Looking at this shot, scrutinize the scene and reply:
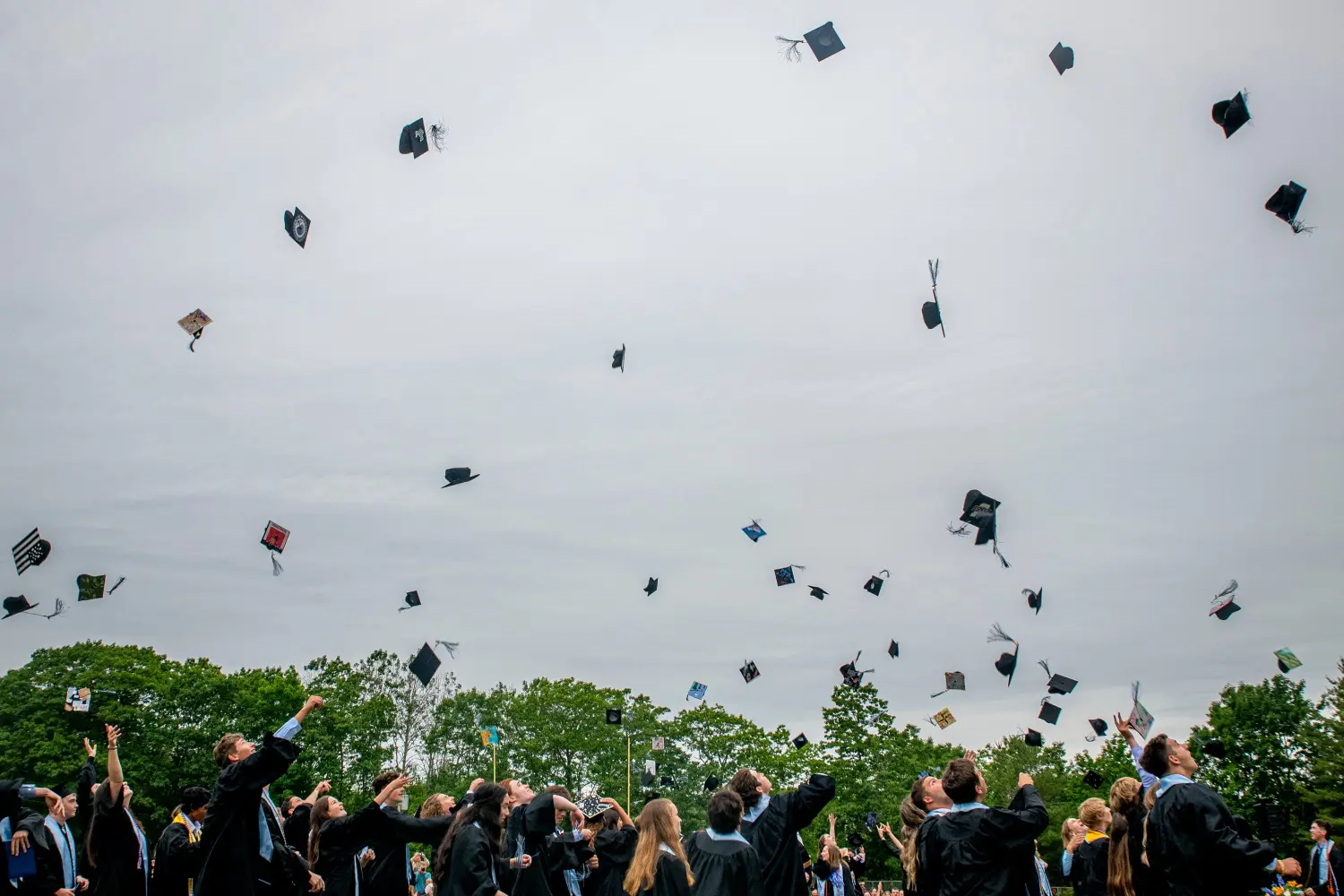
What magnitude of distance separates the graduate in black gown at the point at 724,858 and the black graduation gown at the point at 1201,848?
7.29ft

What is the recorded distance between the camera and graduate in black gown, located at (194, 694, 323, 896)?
18.7ft

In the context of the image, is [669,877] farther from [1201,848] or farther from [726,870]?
[1201,848]

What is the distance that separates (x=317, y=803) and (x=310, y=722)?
40.1 metres

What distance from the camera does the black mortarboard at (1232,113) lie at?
11266 mm

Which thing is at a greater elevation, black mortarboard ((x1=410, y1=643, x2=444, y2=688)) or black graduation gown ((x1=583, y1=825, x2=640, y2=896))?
black mortarboard ((x1=410, y1=643, x2=444, y2=688))

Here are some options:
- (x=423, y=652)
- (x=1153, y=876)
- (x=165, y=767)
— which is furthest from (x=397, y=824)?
(x=165, y=767)

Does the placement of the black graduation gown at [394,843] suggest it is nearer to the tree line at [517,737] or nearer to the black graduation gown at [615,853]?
the black graduation gown at [615,853]

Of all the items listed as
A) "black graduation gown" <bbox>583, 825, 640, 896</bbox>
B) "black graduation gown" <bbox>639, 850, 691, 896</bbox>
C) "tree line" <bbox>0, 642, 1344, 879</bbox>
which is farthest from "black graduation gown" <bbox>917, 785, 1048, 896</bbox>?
"tree line" <bbox>0, 642, 1344, 879</bbox>

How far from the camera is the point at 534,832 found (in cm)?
661

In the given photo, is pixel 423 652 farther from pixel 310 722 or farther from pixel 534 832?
pixel 310 722

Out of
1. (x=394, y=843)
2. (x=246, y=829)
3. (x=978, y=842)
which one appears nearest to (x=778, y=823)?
(x=978, y=842)

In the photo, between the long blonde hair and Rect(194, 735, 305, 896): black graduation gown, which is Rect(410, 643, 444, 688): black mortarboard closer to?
Rect(194, 735, 305, 896): black graduation gown

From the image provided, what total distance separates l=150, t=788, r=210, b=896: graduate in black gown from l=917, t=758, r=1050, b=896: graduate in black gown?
4552mm

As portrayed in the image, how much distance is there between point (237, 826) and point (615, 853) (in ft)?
10.9
